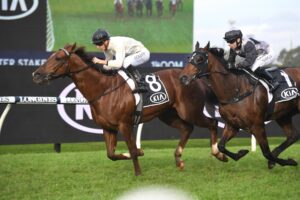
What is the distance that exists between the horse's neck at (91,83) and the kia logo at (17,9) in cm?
1116

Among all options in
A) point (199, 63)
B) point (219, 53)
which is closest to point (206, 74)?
point (199, 63)

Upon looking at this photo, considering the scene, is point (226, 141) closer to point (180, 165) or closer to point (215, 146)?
point (215, 146)

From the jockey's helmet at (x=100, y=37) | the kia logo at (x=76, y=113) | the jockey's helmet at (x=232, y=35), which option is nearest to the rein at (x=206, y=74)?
the jockey's helmet at (x=232, y=35)

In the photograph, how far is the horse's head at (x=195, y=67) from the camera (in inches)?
279

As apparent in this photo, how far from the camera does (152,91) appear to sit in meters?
7.88

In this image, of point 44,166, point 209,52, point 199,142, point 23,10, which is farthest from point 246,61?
point 23,10

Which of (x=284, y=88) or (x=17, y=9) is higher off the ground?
(x=284, y=88)

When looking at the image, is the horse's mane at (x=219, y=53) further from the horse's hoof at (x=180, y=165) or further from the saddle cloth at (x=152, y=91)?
the horse's hoof at (x=180, y=165)

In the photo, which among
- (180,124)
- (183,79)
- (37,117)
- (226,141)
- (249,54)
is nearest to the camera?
(183,79)

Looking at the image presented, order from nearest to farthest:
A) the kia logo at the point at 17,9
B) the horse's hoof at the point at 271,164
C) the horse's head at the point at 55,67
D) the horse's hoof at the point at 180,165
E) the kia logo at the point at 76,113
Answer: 1. the horse's head at the point at 55,67
2. the horse's hoof at the point at 271,164
3. the horse's hoof at the point at 180,165
4. the kia logo at the point at 76,113
5. the kia logo at the point at 17,9

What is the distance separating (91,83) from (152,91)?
0.87 meters

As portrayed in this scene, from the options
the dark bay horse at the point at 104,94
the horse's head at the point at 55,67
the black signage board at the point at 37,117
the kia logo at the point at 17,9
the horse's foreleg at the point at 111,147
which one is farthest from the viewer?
the kia logo at the point at 17,9

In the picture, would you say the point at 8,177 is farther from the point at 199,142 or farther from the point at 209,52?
the point at 199,142

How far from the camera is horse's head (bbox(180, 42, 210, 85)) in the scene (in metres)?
7.08
